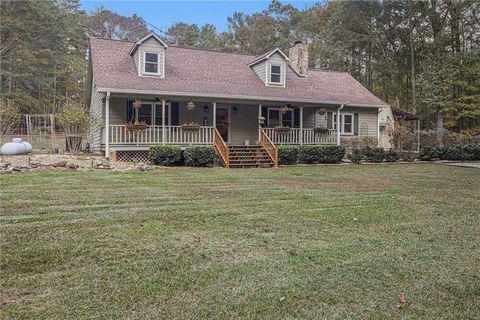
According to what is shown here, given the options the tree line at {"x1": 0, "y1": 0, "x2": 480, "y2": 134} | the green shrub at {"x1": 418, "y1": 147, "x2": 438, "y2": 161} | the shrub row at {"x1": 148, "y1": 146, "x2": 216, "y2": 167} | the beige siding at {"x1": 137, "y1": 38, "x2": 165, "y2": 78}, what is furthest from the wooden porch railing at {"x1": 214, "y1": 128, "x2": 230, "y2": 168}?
the tree line at {"x1": 0, "y1": 0, "x2": 480, "y2": 134}

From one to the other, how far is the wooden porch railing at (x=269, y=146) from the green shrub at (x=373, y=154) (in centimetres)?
452

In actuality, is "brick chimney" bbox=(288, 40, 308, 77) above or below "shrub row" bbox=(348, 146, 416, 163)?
above

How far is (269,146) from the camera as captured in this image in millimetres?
14742

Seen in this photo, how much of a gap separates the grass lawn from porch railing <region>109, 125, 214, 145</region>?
7183mm

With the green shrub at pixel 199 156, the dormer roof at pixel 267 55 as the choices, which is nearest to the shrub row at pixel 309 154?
the green shrub at pixel 199 156

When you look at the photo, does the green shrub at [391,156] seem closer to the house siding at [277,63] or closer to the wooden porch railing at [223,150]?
the house siding at [277,63]

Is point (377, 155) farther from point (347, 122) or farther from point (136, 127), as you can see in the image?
point (136, 127)

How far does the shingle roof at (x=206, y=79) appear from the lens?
47.5ft

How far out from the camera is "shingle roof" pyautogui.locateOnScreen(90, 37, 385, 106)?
1446 cm

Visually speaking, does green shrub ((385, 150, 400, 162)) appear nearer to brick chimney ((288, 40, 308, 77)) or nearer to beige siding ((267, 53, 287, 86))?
beige siding ((267, 53, 287, 86))

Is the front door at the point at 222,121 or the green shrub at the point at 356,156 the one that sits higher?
the front door at the point at 222,121

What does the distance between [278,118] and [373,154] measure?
4701 millimetres

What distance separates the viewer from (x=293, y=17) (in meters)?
37.7

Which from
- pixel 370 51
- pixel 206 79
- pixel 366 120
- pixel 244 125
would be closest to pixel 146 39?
pixel 206 79
